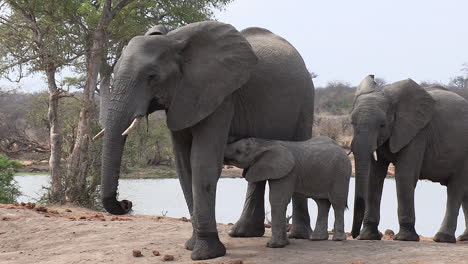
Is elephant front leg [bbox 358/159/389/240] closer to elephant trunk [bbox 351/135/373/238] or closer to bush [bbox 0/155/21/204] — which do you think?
elephant trunk [bbox 351/135/373/238]

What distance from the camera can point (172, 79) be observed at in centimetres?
576

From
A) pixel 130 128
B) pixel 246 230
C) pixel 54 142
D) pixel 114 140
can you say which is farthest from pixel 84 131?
pixel 130 128

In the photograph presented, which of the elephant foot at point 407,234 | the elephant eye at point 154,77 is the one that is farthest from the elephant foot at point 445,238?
the elephant eye at point 154,77

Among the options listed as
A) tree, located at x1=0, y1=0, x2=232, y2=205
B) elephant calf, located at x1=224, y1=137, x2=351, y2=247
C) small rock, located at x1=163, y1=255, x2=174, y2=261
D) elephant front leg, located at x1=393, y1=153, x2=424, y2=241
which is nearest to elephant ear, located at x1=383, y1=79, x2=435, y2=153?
elephant front leg, located at x1=393, y1=153, x2=424, y2=241

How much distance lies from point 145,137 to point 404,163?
17.8 meters

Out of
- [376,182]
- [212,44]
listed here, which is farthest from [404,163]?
[212,44]

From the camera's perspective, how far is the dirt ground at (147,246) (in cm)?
584

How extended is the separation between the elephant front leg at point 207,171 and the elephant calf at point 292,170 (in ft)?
1.45

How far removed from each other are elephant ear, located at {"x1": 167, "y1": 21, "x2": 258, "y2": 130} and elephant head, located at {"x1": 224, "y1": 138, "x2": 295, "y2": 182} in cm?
68

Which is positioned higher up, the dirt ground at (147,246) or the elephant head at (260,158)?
the elephant head at (260,158)

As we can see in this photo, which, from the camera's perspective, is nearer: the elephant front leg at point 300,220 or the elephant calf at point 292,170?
the elephant calf at point 292,170

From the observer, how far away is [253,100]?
6457 mm

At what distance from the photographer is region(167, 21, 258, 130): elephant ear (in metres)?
5.80

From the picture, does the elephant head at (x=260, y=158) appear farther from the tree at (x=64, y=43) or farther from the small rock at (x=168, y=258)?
the tree at (x=64, y=43)
